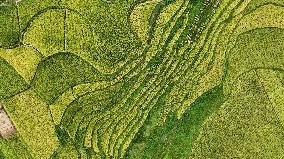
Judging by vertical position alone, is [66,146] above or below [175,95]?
below

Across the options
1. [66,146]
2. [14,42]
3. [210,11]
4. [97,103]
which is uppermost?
[210,11]

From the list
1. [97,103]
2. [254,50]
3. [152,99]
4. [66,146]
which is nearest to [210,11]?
[254,50]

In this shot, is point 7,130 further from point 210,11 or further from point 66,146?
point 210,11

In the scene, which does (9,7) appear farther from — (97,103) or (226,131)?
(226,131)

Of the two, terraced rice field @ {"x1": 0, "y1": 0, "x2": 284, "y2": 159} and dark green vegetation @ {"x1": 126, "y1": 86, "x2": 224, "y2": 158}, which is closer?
terraced rice field @ {"x1": 0, "y1": 0, "x2": 284, "y2": 159}

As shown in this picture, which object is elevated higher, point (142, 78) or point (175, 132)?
point (142, 78)

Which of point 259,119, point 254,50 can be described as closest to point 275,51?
point 254,50

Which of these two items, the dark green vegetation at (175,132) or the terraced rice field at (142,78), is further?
the dark green vegetation at (175,132)
